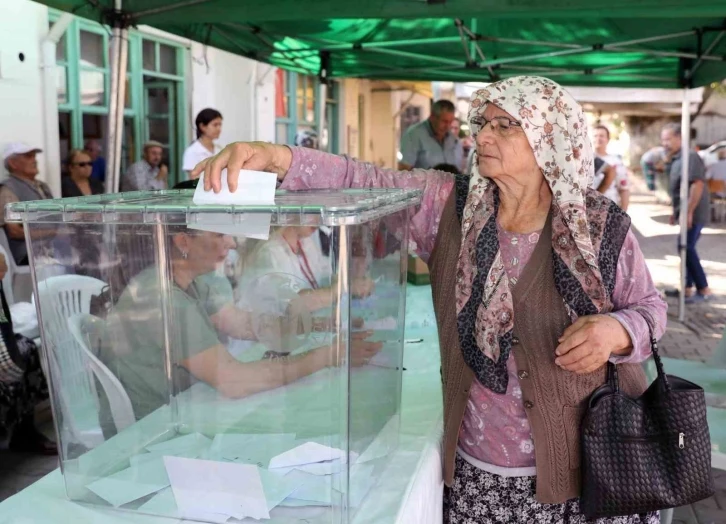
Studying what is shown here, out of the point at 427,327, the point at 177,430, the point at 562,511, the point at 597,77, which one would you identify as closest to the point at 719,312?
the point at 597,77

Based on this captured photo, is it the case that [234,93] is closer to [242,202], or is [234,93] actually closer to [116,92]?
[116,92]

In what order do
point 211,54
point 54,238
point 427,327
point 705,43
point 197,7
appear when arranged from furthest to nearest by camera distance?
point 211,54 < point 705,43 < point 197,7 < point 427,327 < point 54,238

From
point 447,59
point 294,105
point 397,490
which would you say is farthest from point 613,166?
point 397,490

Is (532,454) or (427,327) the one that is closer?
(532,454)

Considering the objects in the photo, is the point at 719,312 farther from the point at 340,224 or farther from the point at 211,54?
the point at 340,224

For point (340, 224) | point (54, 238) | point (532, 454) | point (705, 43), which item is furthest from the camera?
point (705, 43)

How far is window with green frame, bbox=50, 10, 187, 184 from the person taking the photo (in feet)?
18.7

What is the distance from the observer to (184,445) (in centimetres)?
128

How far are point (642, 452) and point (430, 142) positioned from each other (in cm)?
550

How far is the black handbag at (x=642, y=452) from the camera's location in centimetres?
146

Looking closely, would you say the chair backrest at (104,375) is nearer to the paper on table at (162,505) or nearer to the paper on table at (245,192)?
the paper on table at (162,505)

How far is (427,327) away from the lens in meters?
2.66

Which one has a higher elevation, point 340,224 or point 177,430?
point 340,224

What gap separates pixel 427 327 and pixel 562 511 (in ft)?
3.71
